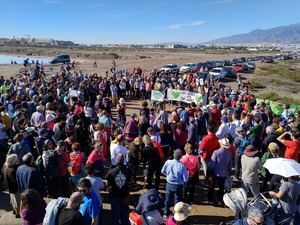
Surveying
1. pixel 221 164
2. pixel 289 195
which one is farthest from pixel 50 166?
pixel 289 195

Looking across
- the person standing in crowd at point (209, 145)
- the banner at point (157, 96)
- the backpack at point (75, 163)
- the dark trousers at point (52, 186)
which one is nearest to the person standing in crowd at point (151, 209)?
the backpack at point (75, 163)

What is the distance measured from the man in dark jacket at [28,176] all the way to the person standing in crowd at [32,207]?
1.63m

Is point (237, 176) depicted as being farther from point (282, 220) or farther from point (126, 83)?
point (126, 83)

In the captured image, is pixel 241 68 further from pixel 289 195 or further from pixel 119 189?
pixel 119 189

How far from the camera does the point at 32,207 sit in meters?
5.62

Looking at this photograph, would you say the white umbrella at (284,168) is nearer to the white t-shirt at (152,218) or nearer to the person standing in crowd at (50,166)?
the white t-shirt at (152,218)

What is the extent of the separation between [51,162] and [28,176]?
1.10 metres

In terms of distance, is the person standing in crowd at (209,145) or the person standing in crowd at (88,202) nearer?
the person standing in crowd at (88,202)

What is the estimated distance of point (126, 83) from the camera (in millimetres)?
24531

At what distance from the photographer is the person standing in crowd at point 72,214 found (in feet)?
17.6

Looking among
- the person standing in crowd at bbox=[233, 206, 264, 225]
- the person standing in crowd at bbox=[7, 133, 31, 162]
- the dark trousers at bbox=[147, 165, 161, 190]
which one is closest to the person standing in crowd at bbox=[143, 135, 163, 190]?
the dark trousers at bbox=[147, 165, 161, 190]

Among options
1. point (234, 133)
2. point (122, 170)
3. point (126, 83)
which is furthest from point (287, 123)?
point (126, 83)

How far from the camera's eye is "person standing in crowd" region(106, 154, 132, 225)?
7.21m

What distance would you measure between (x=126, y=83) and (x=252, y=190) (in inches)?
668
